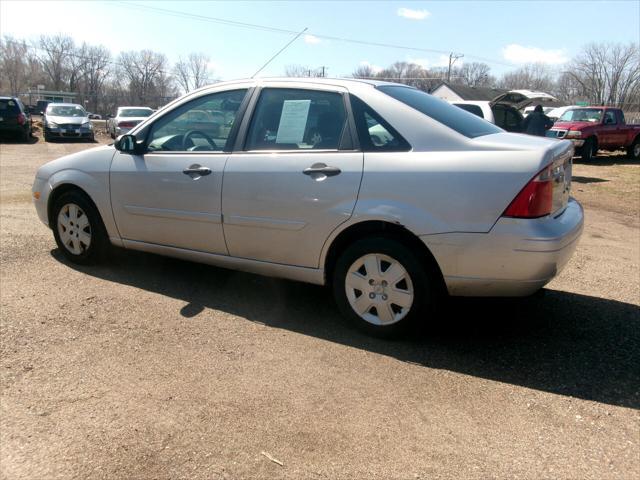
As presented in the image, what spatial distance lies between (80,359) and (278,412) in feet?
4.56

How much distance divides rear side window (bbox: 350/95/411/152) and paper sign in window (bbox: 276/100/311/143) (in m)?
0.40

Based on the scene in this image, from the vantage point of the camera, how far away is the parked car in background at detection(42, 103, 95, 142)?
852 inches

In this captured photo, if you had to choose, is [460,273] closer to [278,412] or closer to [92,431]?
[278,412]

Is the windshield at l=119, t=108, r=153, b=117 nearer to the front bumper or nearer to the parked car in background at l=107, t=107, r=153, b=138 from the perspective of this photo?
the parked car in background at l=107, t=107, r=153, b=138

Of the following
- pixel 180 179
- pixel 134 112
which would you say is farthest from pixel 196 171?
pixel 134 112

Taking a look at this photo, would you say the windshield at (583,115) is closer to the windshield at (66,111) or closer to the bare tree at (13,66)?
the windshield at (66,111)

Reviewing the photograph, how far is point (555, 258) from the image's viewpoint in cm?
315

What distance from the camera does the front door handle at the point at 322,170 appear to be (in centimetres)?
355

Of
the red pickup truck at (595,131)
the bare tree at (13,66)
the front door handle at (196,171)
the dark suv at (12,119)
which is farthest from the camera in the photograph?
the bare tree at (13,66)

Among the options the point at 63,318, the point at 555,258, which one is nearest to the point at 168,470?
the point at 63,318

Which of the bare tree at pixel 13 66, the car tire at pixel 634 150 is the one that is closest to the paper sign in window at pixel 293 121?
the car tire at pixel 634 150

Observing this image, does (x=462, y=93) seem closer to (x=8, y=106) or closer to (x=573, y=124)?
(x=573, y=124)

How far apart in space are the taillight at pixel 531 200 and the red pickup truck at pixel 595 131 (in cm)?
1561

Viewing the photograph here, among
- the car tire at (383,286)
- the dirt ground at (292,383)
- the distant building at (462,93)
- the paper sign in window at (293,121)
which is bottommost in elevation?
the dirt ground at (292,383)
